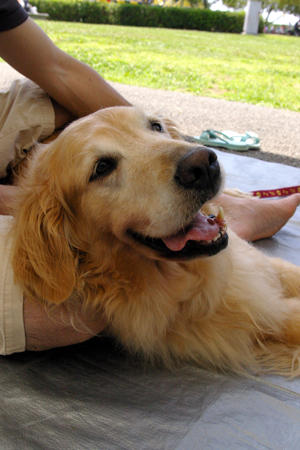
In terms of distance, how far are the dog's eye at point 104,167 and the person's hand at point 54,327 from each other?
66cm

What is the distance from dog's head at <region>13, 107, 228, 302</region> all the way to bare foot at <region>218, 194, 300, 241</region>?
1.22m

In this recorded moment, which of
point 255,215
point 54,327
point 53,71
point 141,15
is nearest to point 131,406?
point 54,327

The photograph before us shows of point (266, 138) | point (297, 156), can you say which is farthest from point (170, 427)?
point (266, 138)

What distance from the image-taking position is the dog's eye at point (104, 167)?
5.88 ft

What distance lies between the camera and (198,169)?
1.60m

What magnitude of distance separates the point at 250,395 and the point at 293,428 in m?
0.21

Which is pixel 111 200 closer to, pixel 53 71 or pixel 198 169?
pixel 198 169

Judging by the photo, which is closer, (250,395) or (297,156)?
(250,395)

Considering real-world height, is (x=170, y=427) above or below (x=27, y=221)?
below

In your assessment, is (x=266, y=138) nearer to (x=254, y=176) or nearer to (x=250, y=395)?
(x=254, y=176)

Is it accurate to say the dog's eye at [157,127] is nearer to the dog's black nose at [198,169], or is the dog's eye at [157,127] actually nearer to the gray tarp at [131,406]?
Answer: the dog's black nose at [198,169]

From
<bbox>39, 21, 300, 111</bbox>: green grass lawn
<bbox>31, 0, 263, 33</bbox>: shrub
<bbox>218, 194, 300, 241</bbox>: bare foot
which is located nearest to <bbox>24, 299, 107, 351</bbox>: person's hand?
<bbox>218, 194, 300, 241</bbox>: bare foot

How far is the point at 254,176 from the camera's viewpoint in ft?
13.6

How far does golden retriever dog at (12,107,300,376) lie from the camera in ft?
5.56
